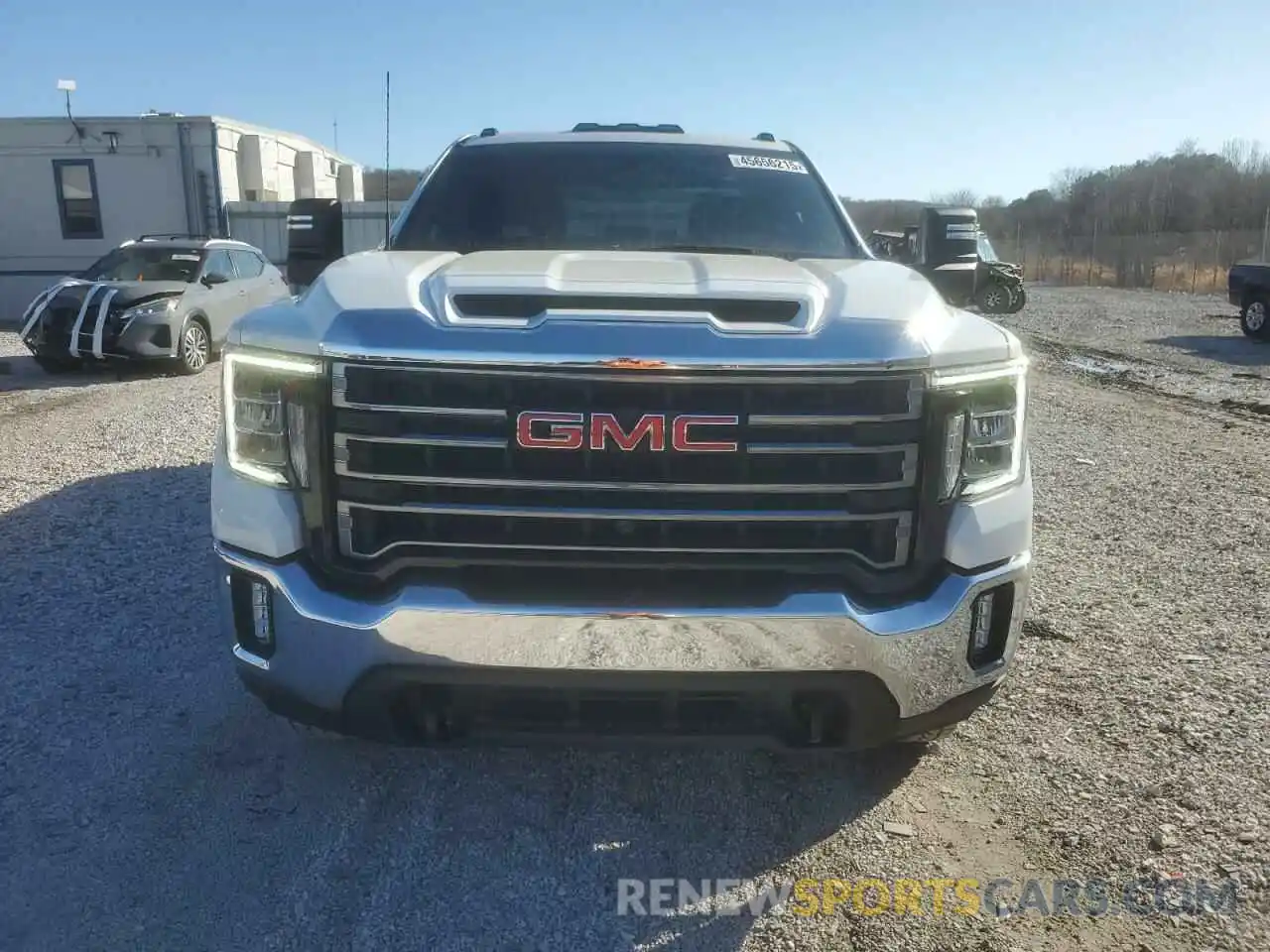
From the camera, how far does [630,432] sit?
7.48 ft

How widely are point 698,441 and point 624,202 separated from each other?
1.86 meters

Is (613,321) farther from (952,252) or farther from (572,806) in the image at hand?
(952,252)

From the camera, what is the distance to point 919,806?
2.91 metres

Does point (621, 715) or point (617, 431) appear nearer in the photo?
point (617, 431)

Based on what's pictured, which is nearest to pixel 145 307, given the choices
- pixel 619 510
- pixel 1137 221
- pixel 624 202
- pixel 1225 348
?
pixel 624 202

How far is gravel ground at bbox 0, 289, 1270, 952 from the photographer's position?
239cm

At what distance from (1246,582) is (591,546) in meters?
3.99

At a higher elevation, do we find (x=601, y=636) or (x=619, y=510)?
(x=619, y=510)

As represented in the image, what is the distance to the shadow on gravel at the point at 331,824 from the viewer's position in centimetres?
239

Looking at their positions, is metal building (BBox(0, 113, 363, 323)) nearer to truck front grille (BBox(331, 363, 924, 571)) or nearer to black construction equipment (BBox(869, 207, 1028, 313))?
black construction equipment (BBox(869, 207, 1028, 313))

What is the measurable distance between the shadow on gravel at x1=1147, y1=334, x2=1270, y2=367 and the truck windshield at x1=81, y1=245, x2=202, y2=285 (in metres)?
14.3

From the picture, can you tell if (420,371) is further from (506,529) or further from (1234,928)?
(1234,928)
